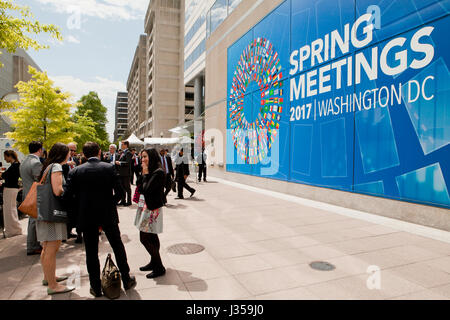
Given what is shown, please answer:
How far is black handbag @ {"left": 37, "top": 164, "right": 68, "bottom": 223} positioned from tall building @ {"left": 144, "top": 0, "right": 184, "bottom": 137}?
54034mm

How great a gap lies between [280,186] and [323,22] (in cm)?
669

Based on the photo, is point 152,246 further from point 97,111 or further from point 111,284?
point 97,111

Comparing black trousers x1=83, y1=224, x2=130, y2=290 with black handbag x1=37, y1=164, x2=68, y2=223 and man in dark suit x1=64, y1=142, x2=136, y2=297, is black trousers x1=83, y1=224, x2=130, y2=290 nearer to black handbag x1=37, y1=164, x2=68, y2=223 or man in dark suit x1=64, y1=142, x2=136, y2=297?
man in dark suit x1=64, y1=142, x2=136, y2=297

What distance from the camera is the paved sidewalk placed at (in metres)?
3.73

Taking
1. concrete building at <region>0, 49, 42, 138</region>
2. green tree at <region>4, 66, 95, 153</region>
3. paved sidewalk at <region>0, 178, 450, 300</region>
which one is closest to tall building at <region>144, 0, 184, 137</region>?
concrete building at <region>0, 49, 42, 138</region>

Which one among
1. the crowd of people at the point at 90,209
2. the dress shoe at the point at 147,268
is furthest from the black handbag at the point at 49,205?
the dress shoe at the point at 147,268

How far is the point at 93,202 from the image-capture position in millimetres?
3529

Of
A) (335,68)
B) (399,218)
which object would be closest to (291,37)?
(335,68)

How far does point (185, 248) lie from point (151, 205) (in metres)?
1.85

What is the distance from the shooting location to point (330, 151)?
A: 32.9 ft

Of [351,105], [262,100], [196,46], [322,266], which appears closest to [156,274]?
[322,266]

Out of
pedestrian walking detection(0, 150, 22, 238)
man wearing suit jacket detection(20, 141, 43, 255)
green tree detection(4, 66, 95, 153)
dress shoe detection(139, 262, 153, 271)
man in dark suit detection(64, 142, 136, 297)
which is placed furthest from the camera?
green tree detection(4, 66, 95, 153)

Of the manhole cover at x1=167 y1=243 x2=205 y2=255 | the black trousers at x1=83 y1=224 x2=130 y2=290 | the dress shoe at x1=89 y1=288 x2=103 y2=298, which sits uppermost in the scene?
the black trousers at x1=83 y1=224 x2=130 y2=290
